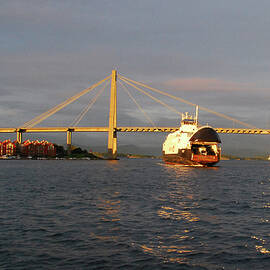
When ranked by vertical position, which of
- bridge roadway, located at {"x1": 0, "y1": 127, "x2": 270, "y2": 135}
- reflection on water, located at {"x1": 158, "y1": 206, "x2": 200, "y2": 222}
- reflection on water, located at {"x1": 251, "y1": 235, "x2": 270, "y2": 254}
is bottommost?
reflection on water, located at {"x1": 158, "y1": 206, "x2": 200, "y2": 222}

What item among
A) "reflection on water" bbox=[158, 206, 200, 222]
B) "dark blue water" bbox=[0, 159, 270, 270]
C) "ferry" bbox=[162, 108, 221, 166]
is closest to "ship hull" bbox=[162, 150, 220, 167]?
"ferry" bbox=[162, 108, 221, 166]

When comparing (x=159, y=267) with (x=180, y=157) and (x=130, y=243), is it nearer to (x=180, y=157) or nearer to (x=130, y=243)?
(x=130, y=243)

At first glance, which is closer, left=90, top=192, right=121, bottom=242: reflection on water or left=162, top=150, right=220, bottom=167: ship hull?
left=90, top=192, right=121, bottom=242: reflection on water

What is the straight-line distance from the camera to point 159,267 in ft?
32.3

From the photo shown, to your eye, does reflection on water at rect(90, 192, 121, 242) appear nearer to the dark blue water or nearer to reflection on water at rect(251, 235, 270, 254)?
the dark blue water

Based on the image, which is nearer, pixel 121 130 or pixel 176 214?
pixel 176 214

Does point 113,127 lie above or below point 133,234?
above

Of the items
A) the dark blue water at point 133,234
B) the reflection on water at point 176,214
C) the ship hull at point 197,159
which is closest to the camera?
the dark blue water at point 133,234

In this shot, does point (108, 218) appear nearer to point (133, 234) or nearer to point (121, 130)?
point (133, 234)

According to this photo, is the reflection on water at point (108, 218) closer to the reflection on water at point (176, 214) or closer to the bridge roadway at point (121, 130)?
the reflection on water at point (176, 214)

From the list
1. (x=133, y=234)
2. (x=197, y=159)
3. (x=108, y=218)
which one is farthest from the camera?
(x=197, y=159)

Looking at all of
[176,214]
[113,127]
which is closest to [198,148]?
[176,214]

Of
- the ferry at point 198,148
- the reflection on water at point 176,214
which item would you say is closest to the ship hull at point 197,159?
the ferry at point 198,148

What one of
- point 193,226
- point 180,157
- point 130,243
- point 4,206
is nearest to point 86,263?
point 130,243
